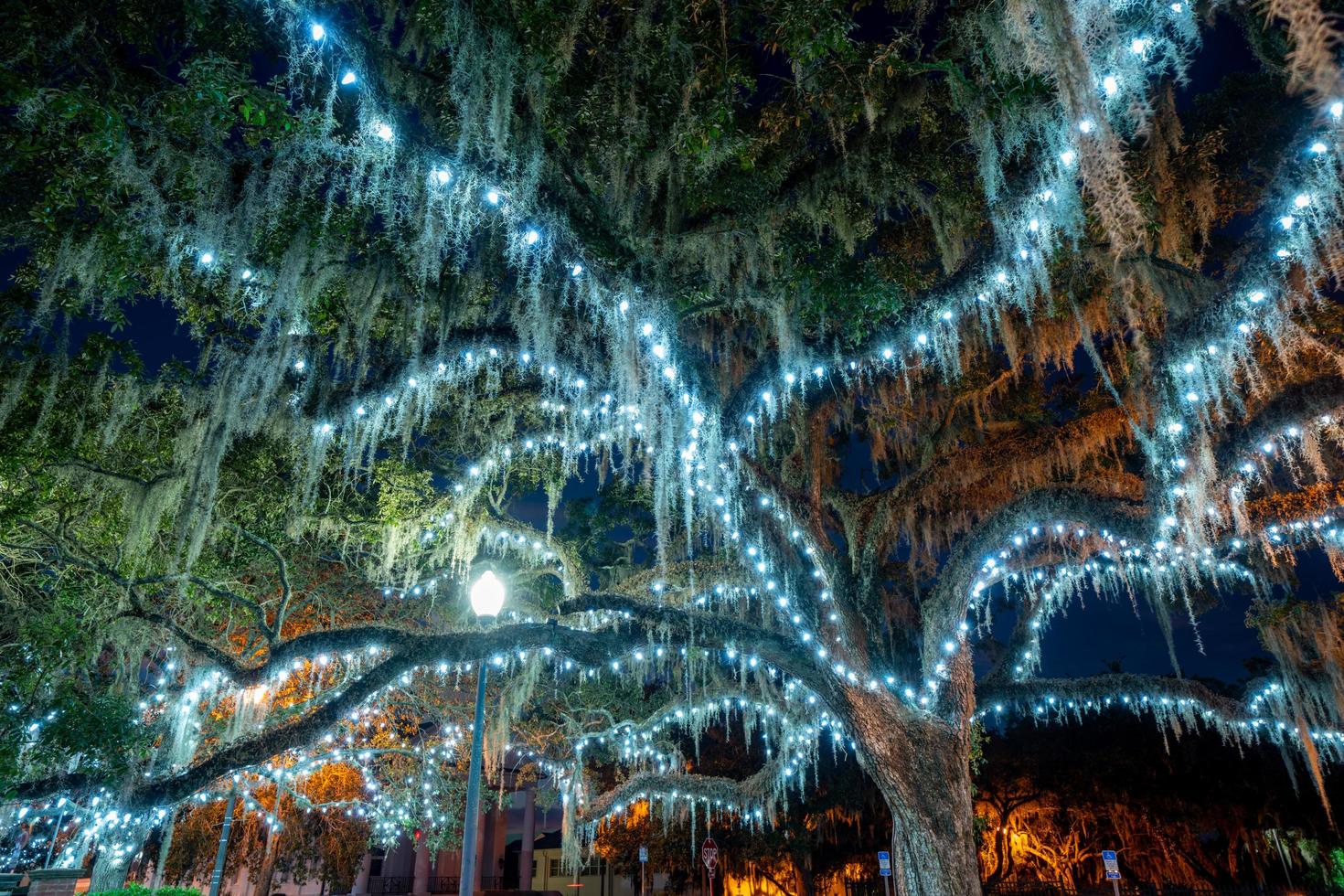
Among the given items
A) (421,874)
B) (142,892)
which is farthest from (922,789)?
(421,874)

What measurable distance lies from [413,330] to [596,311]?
6.59 feet

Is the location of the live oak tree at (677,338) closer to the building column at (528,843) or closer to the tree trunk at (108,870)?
the tree trunk at (108,870)

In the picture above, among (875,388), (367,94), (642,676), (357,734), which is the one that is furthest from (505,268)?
(357,734)

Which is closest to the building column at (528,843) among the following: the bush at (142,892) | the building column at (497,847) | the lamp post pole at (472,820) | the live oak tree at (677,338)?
the building column at (497,847)

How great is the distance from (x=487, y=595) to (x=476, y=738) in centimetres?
103

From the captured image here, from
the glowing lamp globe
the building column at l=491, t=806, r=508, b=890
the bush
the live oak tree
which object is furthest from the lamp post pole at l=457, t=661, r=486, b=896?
the building column at l=491, t=806, r=508, b=890

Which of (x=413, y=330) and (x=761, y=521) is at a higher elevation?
(x=413, y=330)

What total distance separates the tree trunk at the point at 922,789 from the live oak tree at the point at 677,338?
5 centimetres

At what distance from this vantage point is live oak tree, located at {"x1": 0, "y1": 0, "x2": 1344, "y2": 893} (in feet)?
15.8

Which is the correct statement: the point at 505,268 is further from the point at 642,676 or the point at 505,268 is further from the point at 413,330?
the point at 642,676

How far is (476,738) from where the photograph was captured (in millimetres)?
4992

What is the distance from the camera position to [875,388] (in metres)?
9.38

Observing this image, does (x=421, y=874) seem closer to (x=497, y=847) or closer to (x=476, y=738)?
(x=497, y=847)

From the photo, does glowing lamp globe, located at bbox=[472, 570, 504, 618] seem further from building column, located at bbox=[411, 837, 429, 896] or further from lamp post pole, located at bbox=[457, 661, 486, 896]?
building column, located at bbox=[411, 837, 429, 896]
